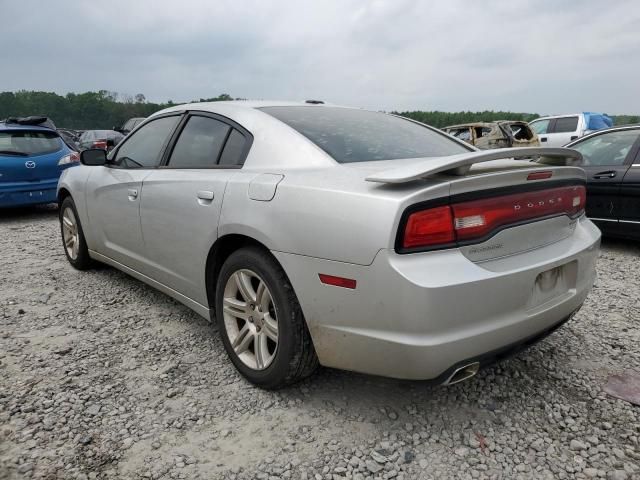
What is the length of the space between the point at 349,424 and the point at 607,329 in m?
1.92

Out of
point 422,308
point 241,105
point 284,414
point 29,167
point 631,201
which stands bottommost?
point 284,414

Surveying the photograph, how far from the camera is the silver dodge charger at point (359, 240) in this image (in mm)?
1713

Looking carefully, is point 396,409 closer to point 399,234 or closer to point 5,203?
point 399,234

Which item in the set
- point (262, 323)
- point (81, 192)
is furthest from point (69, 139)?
point (262, 323)

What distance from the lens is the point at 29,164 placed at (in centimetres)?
705

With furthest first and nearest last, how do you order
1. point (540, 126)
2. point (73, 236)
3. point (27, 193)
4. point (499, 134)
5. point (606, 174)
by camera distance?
point (540, 126) < point (499, 134) < point (27, 193) < point (606, 174) < point (73, 236)

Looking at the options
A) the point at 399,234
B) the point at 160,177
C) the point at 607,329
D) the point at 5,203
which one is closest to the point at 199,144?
the point at 160,177

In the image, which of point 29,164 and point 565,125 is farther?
point 565,125

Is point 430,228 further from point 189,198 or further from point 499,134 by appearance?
point 499,134

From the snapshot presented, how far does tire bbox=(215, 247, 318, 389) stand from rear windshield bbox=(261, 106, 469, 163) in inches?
25.1

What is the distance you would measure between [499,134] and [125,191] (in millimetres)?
9435

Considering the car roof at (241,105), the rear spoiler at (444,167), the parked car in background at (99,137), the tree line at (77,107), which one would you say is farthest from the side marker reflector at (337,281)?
the tree line at (77,107)

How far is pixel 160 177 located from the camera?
9.55ft

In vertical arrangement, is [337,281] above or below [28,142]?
below
